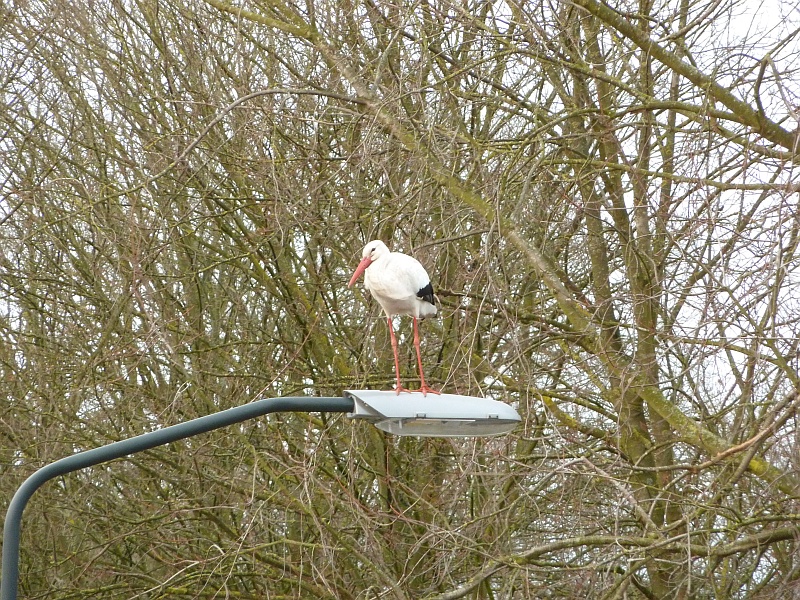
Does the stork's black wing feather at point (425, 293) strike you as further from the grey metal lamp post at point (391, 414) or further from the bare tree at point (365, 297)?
the grey metal lamp post at point (391, 414)

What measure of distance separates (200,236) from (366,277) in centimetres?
387

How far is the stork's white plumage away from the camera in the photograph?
19.9 feet

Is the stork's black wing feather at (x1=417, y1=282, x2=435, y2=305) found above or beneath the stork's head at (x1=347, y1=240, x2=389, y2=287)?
beneath

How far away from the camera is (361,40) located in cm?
816

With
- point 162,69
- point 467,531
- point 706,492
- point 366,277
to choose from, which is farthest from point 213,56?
point 706,492

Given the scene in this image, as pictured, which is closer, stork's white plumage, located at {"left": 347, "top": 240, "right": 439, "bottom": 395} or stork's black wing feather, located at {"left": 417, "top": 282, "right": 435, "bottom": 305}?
stork's white plumage, located at {"left": 347, "top": 240, "right": 439, "bottom": 395}

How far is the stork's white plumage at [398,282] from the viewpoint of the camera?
6.07 metres

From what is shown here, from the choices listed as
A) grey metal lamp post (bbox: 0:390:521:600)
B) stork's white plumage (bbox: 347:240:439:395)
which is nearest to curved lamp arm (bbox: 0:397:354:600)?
grey metal lamp post (bbox: 0:390:521:600)

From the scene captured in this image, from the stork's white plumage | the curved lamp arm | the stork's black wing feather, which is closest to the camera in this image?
the curved lamp arm

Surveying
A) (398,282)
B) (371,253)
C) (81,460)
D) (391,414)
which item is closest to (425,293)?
(398,282)

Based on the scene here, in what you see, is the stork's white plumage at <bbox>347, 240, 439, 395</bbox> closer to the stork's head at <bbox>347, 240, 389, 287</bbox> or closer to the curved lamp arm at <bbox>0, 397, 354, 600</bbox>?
the stork's head at <bbox>347, 240, 389, 287</bbox>

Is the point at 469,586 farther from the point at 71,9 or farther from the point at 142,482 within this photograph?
the point at 71,9

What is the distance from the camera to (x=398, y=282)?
6082mm

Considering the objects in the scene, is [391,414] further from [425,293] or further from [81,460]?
[425,293]
